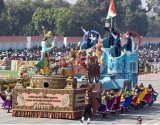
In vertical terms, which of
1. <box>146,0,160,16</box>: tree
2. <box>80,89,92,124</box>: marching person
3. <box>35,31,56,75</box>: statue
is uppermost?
<box>146,0,160,16</box>: tree

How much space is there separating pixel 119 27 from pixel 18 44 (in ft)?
129

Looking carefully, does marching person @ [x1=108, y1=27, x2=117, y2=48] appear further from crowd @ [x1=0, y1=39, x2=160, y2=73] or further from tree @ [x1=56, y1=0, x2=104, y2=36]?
tree @ [x1=56, y1=0, x2=104, y2=36]

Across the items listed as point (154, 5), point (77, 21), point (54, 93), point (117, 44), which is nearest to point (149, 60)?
point (77, 21)

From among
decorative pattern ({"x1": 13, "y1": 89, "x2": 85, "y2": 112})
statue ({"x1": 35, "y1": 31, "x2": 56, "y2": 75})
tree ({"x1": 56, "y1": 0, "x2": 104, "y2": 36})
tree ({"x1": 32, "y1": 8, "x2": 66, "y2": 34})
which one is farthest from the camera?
tree ({"x1": 32, "y1": 8, "x2": 66, "y2": 34})

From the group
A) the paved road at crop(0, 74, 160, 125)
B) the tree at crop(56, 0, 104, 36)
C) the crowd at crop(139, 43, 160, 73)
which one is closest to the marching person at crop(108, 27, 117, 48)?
the paved road at crop(0, 74, 160, 125)

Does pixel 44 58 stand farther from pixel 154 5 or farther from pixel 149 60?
pixel 154 5

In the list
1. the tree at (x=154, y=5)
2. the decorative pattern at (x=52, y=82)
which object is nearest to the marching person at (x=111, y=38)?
the decorative pattern at (x=52, y=82)

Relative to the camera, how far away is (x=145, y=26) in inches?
4560

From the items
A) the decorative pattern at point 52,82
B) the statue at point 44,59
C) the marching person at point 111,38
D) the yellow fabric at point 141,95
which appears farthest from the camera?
the marching person at point 111,38

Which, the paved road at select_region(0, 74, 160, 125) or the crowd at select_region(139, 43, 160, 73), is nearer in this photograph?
the paved road at select_region(0, 74, 160, 125)

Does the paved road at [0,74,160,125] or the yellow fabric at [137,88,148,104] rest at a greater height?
the yellow fabric at [137,88,148,104]

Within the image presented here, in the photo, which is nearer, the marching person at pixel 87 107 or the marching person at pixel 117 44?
the marching person at pixel 87 107

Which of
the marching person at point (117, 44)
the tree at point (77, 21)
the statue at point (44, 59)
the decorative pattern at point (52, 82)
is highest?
the tree at point (77, 21)

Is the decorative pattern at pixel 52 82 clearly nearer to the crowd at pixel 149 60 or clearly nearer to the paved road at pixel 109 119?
the paved road at pixel 109 119
